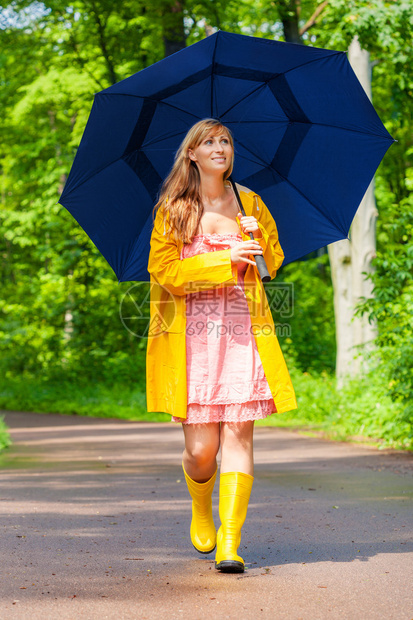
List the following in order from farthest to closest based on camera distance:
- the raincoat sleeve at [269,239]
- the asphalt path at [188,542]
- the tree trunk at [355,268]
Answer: the tree trunk at [355,268] < the raincoat sleeve at [269,239] < the asphalt path at [188,542]

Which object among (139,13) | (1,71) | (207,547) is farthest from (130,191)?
(1,71)

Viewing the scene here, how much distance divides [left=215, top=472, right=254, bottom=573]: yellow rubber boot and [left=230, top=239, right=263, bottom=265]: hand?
1000 millimetres

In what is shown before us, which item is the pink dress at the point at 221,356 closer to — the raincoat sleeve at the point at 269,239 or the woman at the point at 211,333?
the woman at the point at 211,333

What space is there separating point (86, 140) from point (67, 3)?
11950 mm

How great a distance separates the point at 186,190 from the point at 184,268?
44cm

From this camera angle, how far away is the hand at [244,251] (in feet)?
12.3

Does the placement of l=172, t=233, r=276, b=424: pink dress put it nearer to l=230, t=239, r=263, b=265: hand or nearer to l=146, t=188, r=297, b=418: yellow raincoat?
l=146, t=188, r=297, b=418: yellow raincoat

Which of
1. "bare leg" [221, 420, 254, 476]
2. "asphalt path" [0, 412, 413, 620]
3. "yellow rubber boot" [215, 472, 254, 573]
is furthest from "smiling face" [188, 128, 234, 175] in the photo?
"asphalt path" [0, 412, 413, 620]

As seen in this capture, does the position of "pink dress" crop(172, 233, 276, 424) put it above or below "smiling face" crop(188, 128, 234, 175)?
below

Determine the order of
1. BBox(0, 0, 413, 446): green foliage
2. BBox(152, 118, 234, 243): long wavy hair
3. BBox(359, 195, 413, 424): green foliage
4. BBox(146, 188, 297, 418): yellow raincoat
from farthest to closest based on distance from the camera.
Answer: BBox(0, 0, 413, 446): green foliage < BBox(359, 195, 413, 424): green foliage < BBox(152, 118, 234, 243): long wavy hair < BBox(146, 188, 297, 418): yellow raincoat

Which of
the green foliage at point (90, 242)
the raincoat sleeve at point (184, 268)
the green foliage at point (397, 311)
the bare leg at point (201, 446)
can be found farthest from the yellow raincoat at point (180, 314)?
the green foliage at point (90, 242)

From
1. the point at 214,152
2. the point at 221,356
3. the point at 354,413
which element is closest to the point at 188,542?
the point at 221,356

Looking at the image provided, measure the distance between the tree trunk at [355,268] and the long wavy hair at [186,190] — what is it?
865 centimetres

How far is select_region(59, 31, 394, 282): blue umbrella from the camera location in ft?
14.3
